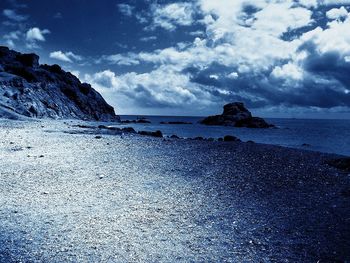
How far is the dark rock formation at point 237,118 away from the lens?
14291 cm

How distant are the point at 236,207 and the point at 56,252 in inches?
282

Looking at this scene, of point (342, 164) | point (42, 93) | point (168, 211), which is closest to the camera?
point (168, 211)

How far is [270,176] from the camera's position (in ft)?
57.9

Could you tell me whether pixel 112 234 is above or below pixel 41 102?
below

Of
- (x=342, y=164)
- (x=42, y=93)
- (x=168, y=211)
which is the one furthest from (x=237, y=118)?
(x=168, y=211)

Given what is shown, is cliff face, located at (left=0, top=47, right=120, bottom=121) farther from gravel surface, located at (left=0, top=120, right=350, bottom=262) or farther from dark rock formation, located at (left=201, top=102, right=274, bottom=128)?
dark rock formation, located at (left=201, top=102, right=274, bottom=128)

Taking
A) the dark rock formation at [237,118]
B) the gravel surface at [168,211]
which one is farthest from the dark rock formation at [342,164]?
the dark rock formation at [237,118]

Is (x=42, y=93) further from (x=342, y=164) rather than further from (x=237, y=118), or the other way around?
(x=342, y=164)

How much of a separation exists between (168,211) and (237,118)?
146m

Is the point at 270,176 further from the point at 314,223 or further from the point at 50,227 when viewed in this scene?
the point at 50,227

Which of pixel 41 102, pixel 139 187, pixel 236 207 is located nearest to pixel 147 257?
pixel 236 207

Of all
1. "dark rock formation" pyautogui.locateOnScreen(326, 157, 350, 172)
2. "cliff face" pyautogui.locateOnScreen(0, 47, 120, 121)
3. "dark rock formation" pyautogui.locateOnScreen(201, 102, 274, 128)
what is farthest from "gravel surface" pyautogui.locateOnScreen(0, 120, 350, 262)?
"dark rock formation" pyautogui.locateOnScreen(201, 102, 274, 128)

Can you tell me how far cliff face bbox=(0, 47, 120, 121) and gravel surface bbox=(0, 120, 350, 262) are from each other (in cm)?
4847

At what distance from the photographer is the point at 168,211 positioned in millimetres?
11312
